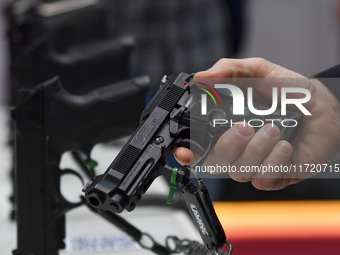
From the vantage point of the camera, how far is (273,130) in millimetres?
581

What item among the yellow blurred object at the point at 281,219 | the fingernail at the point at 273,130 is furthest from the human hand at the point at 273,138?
the yellow blurred object at the point at 281,219

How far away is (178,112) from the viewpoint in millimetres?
535

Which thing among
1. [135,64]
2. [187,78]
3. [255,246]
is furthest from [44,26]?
[255,246]

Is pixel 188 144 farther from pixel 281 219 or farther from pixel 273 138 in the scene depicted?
pixel 281 219

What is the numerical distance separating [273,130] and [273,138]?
14mm

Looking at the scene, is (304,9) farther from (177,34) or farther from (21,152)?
(21,152)

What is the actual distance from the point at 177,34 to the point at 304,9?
114cm

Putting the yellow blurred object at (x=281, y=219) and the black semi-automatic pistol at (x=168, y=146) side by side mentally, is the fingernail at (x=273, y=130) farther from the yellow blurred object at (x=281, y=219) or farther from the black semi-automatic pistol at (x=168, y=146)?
the yellow blurred object at (x=281, y=219)

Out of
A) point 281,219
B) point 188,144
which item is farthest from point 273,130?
point 281,219

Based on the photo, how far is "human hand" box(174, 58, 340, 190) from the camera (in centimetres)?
59

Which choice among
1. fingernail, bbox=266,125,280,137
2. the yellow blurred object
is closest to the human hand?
fingernail, bbox=266,125,280,137

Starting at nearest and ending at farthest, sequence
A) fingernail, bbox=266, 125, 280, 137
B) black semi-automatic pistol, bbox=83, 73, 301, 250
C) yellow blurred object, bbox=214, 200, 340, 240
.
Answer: black semi-automatic pistol, bbox=83, 73, 301, 250
fingernail, bbox=266, 125, 280, 137
yellow blurred object, bbox=214, 200, 340, 240

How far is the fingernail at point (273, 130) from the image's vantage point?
58 cm

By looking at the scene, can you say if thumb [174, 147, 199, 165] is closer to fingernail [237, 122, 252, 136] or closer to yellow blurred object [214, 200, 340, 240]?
fingernail [237, 122, 252, 136]
